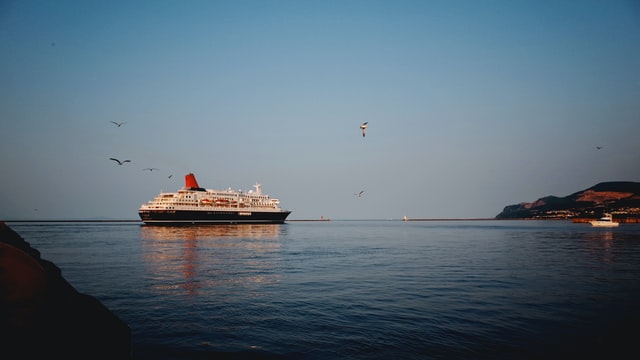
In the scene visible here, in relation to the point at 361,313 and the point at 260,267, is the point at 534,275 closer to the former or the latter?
the point at 361,313

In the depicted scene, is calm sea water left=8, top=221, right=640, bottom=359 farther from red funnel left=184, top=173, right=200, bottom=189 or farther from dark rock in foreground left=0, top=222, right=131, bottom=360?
red funnel left=184, top=173, right=200, bottom=189

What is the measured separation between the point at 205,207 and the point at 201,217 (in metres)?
2.79

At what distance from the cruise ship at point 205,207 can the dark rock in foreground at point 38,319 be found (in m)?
85.8

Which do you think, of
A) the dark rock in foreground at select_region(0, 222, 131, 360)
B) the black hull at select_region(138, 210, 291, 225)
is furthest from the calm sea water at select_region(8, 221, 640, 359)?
the black hull at select_region(138, 210, 291, 225)

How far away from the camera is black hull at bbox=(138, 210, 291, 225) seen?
82562 mm

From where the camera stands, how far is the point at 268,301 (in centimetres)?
1080

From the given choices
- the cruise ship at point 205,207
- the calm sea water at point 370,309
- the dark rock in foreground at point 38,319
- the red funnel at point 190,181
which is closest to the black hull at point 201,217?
the cruise ship at point 205,207

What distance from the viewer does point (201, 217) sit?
87.2 m

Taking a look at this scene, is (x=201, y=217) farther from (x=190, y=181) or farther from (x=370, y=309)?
(x=370, y=309)

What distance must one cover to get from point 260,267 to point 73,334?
15.0 metres

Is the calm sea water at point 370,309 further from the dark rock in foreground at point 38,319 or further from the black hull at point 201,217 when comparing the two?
the black hull at point 201,217

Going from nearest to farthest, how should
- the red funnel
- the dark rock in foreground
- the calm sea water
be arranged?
the dark rock in foreground < the calm sea water < the red funnel

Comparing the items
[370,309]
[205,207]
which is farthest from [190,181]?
[370,309]

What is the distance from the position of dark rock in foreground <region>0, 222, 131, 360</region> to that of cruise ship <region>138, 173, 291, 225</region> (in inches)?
3377
